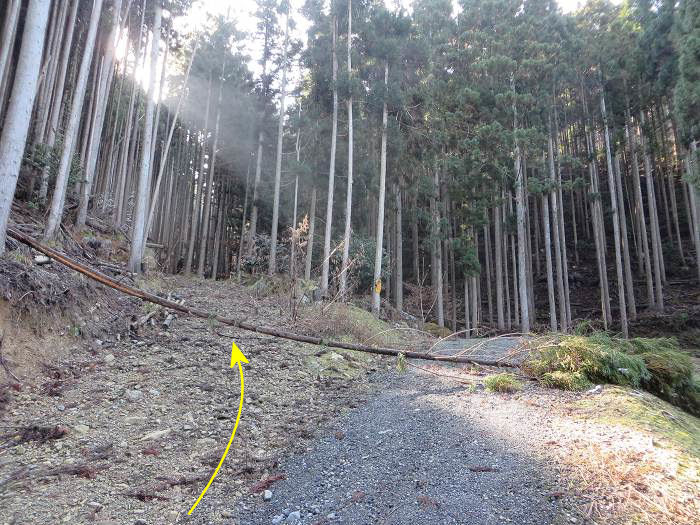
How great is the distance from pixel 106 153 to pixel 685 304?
2521cm

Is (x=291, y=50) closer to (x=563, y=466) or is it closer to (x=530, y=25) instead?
(x=530, y=25)

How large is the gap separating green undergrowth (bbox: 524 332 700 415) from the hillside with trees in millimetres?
3128

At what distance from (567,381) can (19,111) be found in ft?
22.3

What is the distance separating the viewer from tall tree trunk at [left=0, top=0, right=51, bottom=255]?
421 cm

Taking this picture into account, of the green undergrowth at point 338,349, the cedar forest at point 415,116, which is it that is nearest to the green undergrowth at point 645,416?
the green undergrowth at point 338,349

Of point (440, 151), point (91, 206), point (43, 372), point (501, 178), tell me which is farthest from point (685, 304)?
point (91, 206)

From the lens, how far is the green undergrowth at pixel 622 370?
141 inches

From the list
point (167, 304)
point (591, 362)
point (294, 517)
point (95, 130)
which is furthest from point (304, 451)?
point (95, 130)

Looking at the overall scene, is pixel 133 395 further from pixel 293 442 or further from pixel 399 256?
pixel 399 256

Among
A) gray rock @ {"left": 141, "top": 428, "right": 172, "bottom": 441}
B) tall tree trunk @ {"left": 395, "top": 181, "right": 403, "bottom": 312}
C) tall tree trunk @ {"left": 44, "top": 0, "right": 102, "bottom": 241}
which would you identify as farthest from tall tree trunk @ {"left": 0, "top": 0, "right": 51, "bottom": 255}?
tall tree trunk @ {"left": 395, "top": 181, "right": 403, "bottom": 312}

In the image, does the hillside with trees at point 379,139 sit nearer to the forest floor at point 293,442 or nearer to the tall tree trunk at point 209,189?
the tall tree trunk at point 209,189

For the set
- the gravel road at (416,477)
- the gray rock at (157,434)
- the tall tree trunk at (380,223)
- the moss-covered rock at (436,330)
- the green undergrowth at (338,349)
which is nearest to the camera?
the gravel road at (416,477)

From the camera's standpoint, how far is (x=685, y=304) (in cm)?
1535

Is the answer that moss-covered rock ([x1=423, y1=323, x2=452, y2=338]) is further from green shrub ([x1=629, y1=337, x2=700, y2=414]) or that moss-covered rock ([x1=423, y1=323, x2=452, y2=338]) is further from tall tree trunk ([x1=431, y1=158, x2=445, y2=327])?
green shrub ([x1=629, y1=337, x2=700, y2=414])
